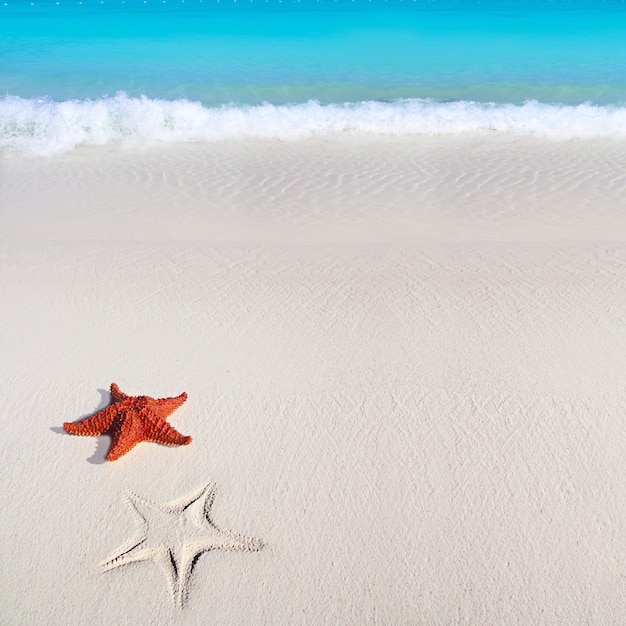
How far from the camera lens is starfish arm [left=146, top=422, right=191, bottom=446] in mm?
3965

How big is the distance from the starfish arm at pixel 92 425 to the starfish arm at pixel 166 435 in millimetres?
324

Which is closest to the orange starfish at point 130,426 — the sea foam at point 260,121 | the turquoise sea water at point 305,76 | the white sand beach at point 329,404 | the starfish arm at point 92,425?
the starfish arm at point 92,425

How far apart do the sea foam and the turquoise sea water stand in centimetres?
4

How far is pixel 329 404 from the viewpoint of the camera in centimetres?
441

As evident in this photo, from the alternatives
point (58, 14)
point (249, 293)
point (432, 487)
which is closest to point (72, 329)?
point (249, 293)

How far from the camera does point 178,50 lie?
20812mm

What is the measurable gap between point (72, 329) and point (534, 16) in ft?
103

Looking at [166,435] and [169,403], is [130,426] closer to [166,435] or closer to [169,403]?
[166,435]

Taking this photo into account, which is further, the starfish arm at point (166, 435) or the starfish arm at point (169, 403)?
the starfish arm at point (169, 403)

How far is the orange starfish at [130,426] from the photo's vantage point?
12.8 feet

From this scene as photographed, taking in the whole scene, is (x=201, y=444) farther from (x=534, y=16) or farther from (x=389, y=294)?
(x=534, y=16)

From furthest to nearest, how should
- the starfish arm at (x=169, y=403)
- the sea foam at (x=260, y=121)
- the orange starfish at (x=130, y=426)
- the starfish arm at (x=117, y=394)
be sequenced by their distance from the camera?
the sea foam at (x=260, y=121), the starfish arm at (x=117, y=394), the starfish arm at (x=169, y=403), the orange starfish at (x=130, y=426)

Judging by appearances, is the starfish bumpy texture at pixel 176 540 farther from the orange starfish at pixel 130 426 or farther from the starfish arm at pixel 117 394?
the starfish arm at pixel 117 394

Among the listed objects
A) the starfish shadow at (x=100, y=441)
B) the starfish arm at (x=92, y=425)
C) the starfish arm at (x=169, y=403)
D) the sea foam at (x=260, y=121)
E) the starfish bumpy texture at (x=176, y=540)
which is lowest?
the starfish bumpy texture at (x=176, y=540)
